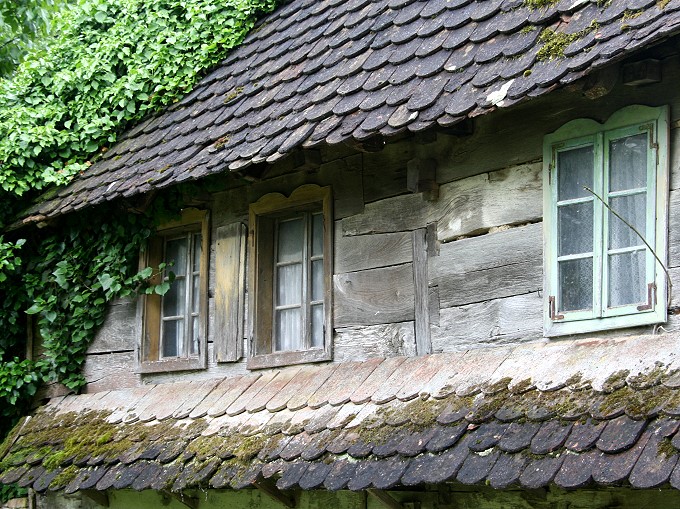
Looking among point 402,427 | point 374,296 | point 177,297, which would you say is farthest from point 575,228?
point 177,297

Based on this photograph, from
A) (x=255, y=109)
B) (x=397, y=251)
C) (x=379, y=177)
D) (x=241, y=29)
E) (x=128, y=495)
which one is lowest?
(x=128, y=495)

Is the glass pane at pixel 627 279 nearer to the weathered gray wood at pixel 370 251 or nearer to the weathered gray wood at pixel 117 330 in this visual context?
the weathered gray wood at pixel 370 251

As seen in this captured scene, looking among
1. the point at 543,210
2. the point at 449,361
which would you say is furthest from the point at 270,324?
the point at 543,210

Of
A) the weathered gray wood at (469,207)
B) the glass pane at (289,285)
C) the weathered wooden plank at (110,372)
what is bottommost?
the weathered wooden plank at (110,372)

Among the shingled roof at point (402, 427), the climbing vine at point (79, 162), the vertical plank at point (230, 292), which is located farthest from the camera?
the climbing vine at point (79, 162)

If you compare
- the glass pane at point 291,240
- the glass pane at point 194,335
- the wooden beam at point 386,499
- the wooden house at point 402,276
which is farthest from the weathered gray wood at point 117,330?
the wooden beam at point 386,499

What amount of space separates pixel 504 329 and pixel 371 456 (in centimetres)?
104

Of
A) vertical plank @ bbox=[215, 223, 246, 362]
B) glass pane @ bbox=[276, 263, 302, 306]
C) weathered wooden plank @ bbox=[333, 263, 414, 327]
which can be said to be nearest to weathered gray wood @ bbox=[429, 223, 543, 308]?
weathered wooden plank @ bbox=[333, 263, 414, 327]

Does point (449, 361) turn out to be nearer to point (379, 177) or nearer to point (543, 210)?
point (543, 210)

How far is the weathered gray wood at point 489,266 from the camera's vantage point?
5898mm

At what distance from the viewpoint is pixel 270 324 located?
25.3 feet

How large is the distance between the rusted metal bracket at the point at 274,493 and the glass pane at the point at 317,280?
4.52ft

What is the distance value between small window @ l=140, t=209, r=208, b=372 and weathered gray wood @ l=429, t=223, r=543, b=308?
94.2 inches

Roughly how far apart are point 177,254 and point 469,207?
316 cm
